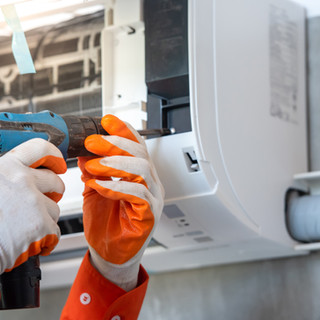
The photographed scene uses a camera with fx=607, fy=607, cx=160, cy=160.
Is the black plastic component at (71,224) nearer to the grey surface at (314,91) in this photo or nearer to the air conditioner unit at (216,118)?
the air conditioner unit at (216,118)

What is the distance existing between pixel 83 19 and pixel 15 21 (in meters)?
0.20

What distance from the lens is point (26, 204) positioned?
0.99 meters

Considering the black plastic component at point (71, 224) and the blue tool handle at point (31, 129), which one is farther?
the black plastic component at point (71, 224)

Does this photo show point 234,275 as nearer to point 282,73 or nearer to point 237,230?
point 237,230

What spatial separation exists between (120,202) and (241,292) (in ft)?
2.29

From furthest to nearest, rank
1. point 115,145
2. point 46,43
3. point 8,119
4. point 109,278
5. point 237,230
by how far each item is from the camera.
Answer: point 46,43
point 237,230
point 109,278
point 115,145
point 8,119

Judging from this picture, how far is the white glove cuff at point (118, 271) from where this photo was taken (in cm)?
133

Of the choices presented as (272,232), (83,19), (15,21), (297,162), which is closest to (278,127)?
(297,162)

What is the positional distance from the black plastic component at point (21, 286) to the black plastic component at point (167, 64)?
488 mm

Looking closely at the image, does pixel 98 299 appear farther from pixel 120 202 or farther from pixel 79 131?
pixel 79 131

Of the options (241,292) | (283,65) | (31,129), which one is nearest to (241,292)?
(241,292)

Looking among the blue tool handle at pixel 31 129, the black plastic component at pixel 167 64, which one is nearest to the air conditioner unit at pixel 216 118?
the black plastic component at pixel 167 64

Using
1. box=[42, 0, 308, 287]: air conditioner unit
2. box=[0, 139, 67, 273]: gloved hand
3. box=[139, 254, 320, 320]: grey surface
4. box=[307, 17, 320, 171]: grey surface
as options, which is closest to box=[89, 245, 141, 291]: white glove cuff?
box=[42, 0, 308, 287]: air conditioner unit

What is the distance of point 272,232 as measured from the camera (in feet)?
5.05
